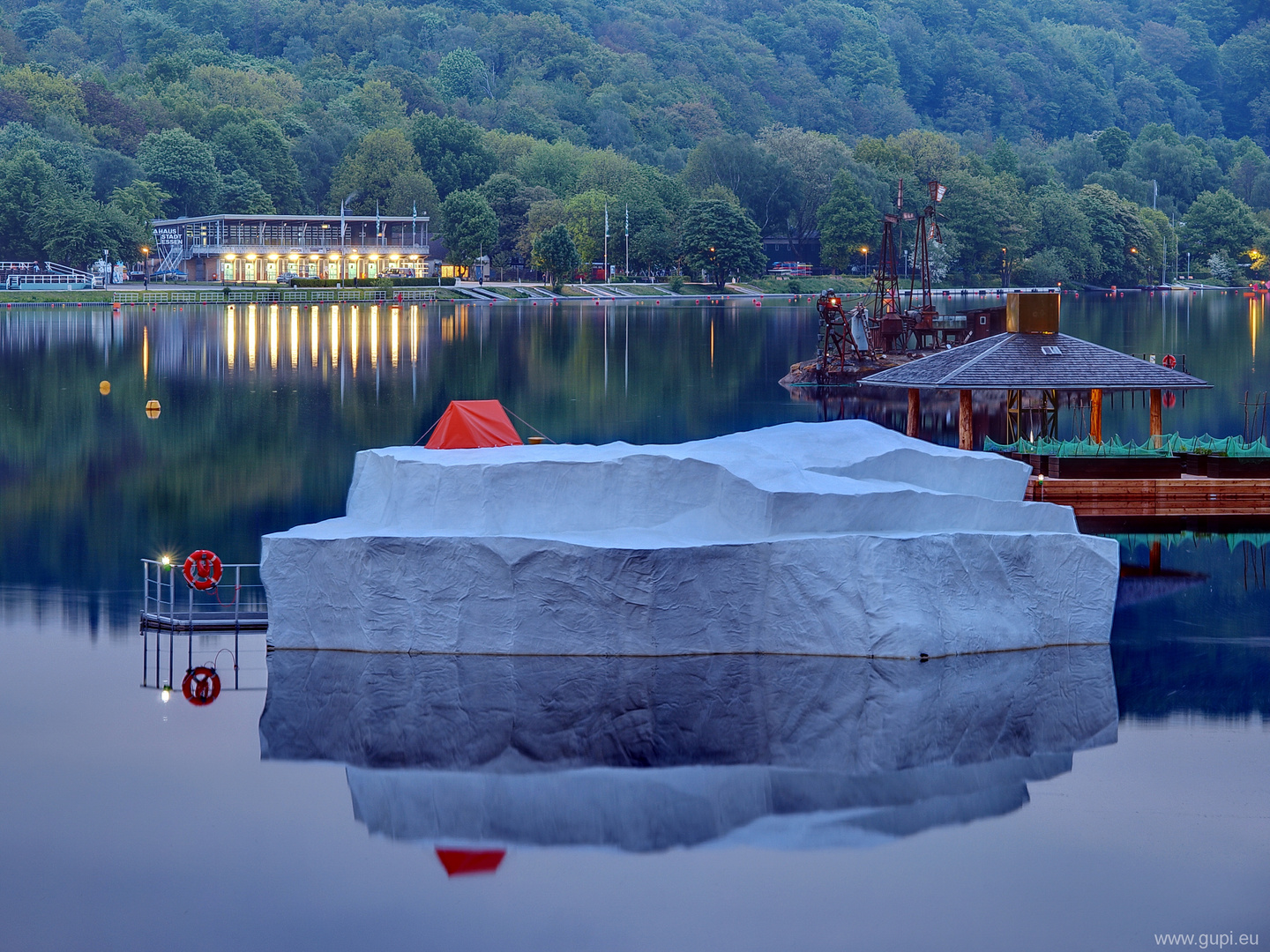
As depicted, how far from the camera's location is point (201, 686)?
865 inches

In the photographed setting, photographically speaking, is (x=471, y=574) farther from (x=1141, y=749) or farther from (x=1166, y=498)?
(x=1166, y=498)

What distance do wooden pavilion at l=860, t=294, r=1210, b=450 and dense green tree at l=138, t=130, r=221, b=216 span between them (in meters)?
144

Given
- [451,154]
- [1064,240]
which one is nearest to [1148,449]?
[1064,240]

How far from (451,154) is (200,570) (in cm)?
17349

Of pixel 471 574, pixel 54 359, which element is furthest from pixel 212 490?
pixel 54 359

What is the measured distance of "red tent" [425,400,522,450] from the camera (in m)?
27.9

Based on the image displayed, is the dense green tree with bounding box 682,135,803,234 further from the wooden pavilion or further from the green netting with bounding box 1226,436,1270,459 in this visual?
the green netting with bounding box 1226,436,1270,459

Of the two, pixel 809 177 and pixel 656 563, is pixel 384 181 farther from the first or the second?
pixel 656 563

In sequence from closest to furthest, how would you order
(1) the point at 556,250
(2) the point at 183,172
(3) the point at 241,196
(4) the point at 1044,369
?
(4) the point at 1044,369 < (1) the point at 556,250 < (2) the point at 183,172 < (3) the point at 241,196

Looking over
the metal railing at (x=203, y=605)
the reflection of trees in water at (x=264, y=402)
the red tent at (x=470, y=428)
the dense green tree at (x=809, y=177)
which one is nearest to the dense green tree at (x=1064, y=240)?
the dense green tree at (x=809, y=177)

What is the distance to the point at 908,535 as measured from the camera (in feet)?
69.1

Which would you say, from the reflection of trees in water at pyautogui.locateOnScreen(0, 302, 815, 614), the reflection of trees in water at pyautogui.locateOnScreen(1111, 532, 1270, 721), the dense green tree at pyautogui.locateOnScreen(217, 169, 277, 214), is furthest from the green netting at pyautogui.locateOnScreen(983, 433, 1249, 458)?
the dense green tree at pyautogui.locateOnScreen(217, 169, 277, 214)

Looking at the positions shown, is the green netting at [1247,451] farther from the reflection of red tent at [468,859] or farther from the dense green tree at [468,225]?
the dense green tree at [468,225]

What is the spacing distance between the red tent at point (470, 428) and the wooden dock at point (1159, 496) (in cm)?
1346
